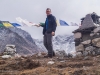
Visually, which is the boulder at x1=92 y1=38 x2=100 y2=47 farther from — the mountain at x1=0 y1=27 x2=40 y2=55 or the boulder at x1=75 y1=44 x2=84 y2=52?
the mountain at x1=0 y1=27 x2=40 y2=55

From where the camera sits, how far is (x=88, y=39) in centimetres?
791

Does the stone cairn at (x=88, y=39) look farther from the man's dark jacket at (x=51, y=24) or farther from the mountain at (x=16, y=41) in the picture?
the mountain at (x=16, y=41)

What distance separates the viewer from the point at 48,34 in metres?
7.44

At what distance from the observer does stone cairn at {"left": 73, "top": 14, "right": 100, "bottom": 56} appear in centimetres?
750

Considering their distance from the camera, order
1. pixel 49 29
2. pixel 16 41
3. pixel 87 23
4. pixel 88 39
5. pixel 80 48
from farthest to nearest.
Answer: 1. pixel 16 41
2. pixel 87 23
3. pixel 80 48
4. pixel 88 39
5. pixel 49 29

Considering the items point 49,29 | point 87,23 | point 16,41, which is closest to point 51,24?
point 49,29

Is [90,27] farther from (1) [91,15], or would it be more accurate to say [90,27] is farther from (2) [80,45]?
(1) [91,15]

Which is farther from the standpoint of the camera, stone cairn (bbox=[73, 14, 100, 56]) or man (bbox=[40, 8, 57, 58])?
stone cairn (bbox=[73, 14, 100, 56])

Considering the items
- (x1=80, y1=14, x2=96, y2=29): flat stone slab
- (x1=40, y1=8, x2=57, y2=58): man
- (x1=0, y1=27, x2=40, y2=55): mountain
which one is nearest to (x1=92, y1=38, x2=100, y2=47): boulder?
(x1=80, y1=14, x2=96, y2=29): flat stone slab

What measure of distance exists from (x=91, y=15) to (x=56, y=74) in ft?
18.9

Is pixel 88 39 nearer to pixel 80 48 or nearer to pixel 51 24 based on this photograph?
pixel 80 48

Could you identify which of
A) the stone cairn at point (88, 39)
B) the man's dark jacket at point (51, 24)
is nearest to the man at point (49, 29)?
the man's dark jacket at point (51, 24)

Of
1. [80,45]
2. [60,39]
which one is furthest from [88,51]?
[60,39]

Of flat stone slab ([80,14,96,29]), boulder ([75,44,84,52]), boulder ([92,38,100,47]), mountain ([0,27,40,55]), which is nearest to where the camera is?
boulder ([92,38,100,47])
